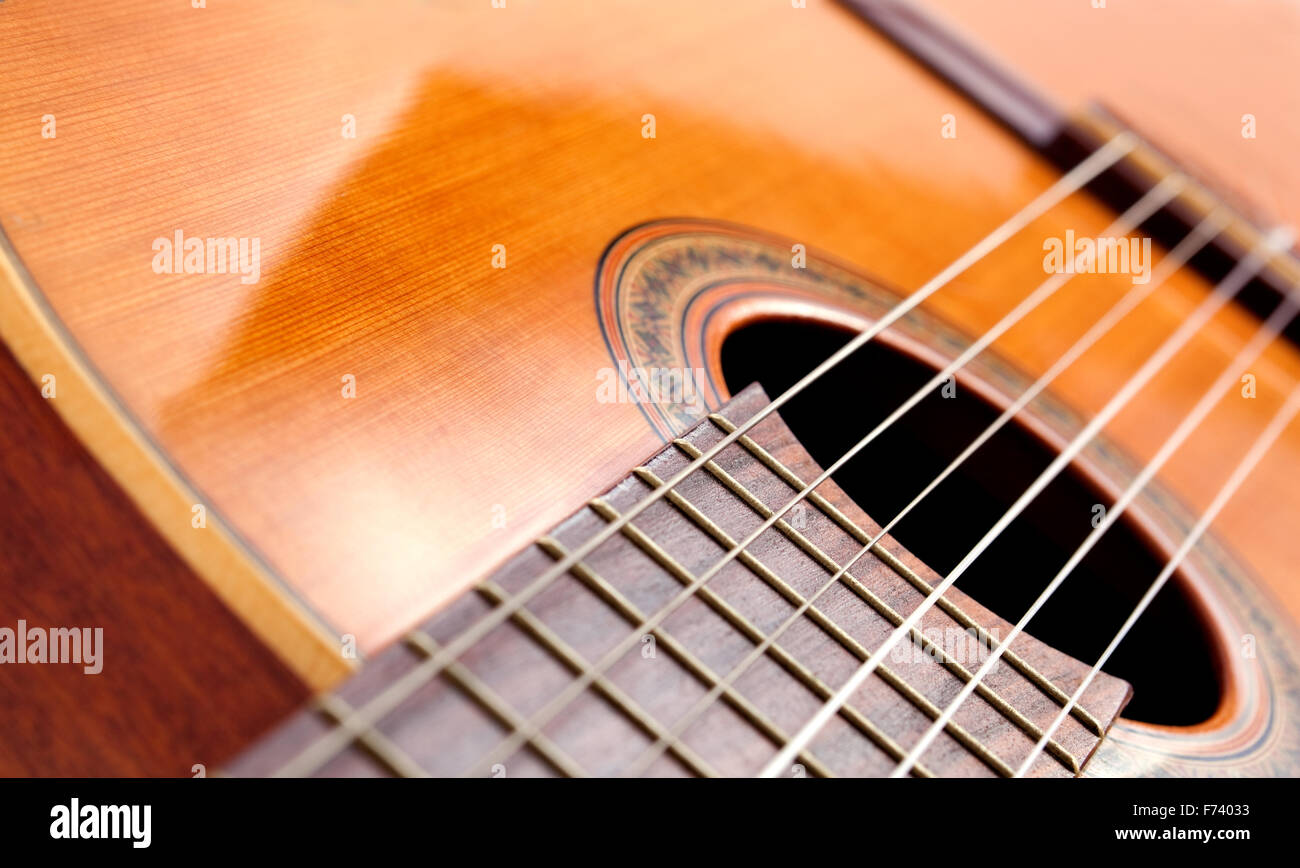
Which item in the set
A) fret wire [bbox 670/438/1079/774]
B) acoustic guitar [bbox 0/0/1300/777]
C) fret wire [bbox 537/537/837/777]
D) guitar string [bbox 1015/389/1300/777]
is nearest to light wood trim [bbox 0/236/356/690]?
acoustic guitar [bbox 0/0/1300/777]

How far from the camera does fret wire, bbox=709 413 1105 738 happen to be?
568 millimetres

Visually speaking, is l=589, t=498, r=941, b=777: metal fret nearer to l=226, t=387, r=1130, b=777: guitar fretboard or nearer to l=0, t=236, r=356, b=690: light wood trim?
l=226, t=387, r=1130, b=777: guitar fretboard

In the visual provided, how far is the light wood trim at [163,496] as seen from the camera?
0.42m

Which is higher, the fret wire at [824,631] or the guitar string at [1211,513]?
the guitar string at [1211,513]

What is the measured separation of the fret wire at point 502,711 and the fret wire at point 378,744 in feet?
0.12

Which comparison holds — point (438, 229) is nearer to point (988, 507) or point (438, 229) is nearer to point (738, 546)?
point (738, 546)

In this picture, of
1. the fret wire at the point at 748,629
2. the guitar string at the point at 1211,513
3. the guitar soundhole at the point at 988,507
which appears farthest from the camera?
the guitar soundhole at the point at 988,507

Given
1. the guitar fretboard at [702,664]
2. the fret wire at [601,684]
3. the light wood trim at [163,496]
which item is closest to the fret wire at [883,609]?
the guitar fretboard at [702,664]

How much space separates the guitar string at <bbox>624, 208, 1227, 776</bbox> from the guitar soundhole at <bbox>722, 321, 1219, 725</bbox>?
0.08 ft

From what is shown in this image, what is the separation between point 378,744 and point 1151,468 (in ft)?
2.37

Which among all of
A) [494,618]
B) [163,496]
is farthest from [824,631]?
[163,496]

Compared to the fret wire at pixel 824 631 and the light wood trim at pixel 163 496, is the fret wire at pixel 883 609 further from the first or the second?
the light wood trim at pixel 163 496

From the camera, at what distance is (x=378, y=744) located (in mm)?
381
